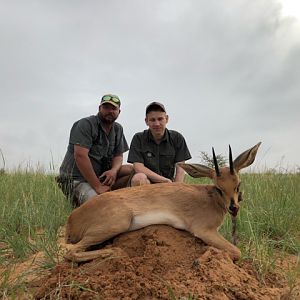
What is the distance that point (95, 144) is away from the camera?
7270 millimetres

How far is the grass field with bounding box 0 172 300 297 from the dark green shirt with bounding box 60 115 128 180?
451 mm

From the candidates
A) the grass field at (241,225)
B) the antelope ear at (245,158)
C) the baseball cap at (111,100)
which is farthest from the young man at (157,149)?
the antelope ear at (245,158)

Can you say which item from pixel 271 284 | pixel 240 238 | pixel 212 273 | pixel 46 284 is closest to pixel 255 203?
pixel 240 238

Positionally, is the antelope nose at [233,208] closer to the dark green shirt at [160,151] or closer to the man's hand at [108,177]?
the dark green shirt at [160,151]

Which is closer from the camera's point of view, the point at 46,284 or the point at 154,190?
the point at 46,284

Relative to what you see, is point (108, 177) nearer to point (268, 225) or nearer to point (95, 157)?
point (95, 157)

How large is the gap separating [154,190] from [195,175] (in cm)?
50

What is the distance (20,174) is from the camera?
32.4 ft

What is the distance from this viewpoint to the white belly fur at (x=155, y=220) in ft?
13.8

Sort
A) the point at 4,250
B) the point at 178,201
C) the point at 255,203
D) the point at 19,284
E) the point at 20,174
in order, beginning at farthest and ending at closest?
the point at 20,174 < the point at 255,203 < the point at 4,250 < the point at 178,201 < the point at 19,284

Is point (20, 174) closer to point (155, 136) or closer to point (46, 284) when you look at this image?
point (155, 136)

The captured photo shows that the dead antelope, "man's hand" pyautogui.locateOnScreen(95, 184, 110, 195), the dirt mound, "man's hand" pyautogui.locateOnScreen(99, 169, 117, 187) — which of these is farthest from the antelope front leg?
"man's hand" pyautogui.locateOnScreen(99, 169, 117, 187)

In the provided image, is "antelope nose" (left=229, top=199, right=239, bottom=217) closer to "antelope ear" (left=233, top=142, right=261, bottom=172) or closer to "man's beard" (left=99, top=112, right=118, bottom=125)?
"antelope ear" (left=233, top=142, right=261, bottom=172)

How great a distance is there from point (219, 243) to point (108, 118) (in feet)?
11.8
